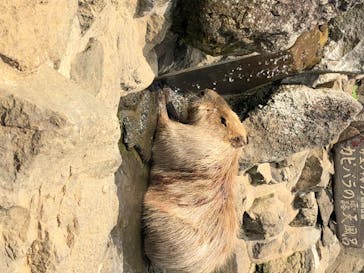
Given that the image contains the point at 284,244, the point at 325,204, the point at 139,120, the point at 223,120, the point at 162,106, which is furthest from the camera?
the point at 325,204

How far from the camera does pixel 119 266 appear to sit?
6.60 feet

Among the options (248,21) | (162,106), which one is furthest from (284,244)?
(248,21)

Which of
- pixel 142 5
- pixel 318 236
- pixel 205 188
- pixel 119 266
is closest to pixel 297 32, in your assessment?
pixel 142 5

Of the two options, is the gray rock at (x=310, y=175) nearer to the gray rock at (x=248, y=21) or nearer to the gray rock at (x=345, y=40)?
the gray rock at (x=345, y=40)

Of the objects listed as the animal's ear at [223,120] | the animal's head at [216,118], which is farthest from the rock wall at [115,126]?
the animal's ear at [223,120]

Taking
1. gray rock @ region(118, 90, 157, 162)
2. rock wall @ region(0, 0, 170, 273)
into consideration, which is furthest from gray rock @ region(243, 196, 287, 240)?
rock wall @ region(0, 0, 170, 273)

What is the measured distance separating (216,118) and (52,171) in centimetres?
134

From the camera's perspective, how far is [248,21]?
1960 mm

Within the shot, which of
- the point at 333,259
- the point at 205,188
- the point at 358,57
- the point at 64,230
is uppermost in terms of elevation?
the point at 358,57

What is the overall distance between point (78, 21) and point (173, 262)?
1.22 metres

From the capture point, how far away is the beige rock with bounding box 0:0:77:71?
1.23 metres

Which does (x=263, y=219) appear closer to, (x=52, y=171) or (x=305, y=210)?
(x=305, y=210)

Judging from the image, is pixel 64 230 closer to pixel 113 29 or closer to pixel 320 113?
pixel 113 29

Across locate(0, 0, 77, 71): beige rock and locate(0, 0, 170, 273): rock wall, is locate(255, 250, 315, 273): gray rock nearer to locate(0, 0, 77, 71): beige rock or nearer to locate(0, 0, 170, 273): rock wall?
locate(0, 0, 170, 273): rock wall
